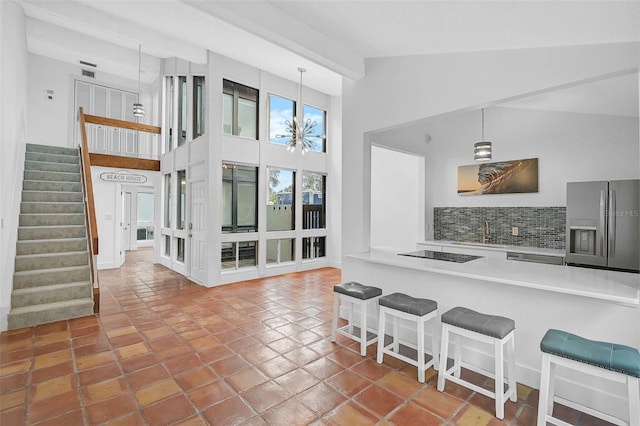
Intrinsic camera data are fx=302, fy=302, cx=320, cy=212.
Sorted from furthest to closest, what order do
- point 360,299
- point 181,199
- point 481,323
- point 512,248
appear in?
point 181,199 < point 512,248 < point 360,299 < point 481,323

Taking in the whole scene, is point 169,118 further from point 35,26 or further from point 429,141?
point 429,141

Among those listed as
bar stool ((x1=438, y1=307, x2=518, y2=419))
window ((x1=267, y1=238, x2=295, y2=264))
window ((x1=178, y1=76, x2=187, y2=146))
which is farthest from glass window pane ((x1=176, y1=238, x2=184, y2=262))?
bar stool ((x1=438, y1=307, x2=518, y2=419))

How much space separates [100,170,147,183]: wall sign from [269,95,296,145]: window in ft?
11.9

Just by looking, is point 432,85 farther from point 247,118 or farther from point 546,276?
point 247,118

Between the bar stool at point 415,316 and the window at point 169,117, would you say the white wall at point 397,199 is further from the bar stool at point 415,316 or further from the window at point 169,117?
the window at point 169,117

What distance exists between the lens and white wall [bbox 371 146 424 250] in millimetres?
5754

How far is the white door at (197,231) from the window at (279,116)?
6.07 feet

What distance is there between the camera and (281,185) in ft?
22.1

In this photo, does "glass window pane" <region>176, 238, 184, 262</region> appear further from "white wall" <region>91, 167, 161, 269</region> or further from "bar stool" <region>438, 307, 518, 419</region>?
"bar stool" <region>438, 307, 518, 419</region>

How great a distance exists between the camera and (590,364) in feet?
5.61

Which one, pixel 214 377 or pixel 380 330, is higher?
pixel 380 330

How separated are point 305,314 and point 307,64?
14.7ft

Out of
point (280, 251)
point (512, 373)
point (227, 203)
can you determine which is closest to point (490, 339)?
point (512, 373)

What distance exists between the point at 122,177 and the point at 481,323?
780 cm
